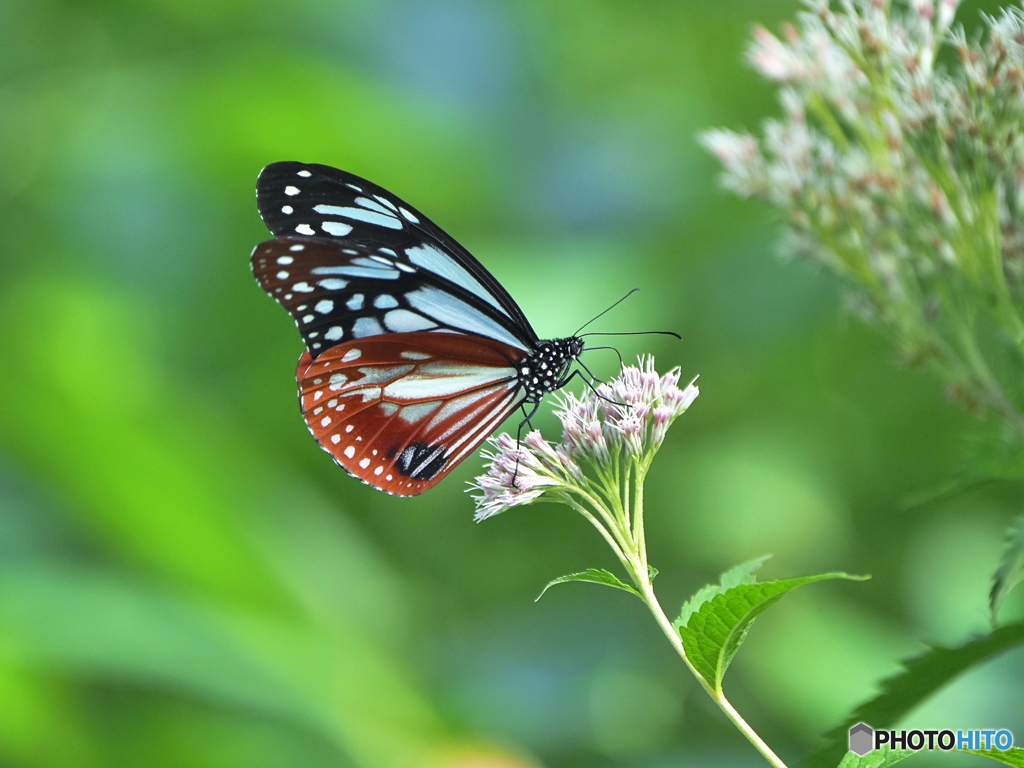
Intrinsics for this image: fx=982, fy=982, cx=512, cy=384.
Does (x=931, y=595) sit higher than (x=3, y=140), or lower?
lower

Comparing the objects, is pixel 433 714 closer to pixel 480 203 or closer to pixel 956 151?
pixel 480 203

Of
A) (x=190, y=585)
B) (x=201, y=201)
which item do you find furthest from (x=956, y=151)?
(x=201, y=201)

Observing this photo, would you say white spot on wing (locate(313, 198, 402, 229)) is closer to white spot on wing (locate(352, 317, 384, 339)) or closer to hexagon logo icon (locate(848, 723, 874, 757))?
white spot on wing (locate(352, 317, 384, 339))

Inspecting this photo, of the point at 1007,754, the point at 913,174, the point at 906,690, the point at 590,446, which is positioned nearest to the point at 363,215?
the point at 590,446

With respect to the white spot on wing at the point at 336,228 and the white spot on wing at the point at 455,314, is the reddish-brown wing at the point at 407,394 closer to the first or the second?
the white spot on wing at the point at 455,314

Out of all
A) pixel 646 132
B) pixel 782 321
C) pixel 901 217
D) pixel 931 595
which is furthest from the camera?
pixel 646 132

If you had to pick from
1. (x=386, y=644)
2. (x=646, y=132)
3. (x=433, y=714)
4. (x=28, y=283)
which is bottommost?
(x=433, y=714)
